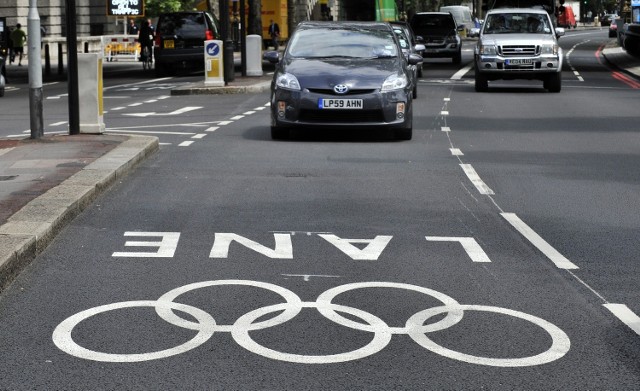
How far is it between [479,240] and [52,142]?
7723 mm

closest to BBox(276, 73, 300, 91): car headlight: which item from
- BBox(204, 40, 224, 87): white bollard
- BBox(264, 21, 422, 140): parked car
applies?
BBox(264, 21, 422, 140): parked car

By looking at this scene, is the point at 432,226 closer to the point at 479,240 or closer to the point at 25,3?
the point at 479,240

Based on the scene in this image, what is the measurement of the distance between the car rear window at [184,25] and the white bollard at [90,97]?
76.2ft

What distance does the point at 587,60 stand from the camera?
51.8 metres

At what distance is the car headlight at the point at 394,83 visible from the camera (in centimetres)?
1650

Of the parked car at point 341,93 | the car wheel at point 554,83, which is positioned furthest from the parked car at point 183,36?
the parked car at point 341,93

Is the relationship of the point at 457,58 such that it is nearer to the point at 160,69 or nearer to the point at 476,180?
the point at 160,69

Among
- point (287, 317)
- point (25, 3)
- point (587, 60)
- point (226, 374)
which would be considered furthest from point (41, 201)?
point (25, 3)

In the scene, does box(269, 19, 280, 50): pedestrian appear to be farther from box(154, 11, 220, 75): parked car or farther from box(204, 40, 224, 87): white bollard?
box(204, 40, 224, 87): white bollard

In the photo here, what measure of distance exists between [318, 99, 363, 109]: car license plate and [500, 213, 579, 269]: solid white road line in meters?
6.18

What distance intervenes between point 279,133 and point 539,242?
27.7ft

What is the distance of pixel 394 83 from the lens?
16.5 meters

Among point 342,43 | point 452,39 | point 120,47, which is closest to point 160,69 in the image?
point 452,39

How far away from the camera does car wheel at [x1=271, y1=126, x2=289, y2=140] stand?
17094mm
